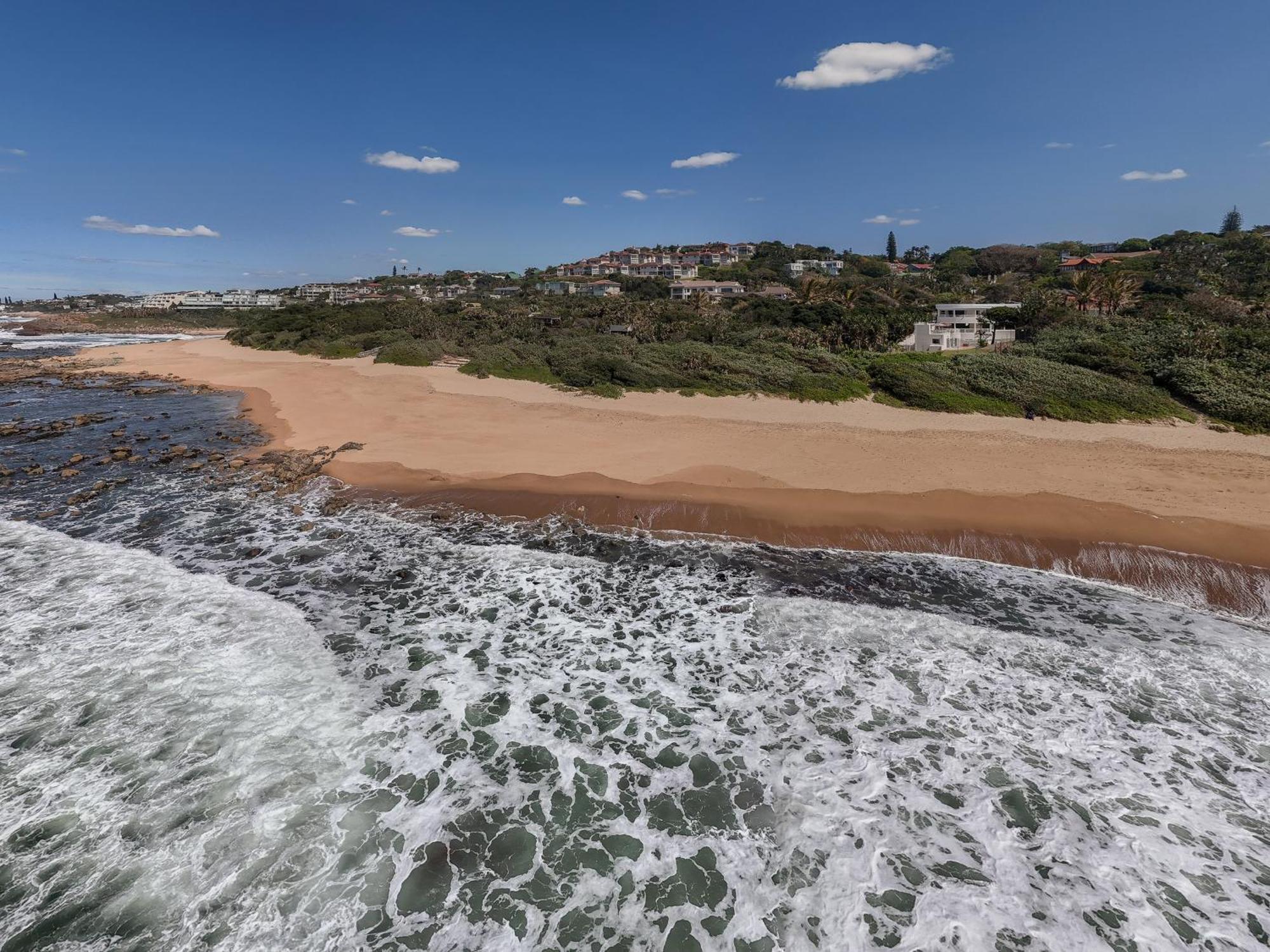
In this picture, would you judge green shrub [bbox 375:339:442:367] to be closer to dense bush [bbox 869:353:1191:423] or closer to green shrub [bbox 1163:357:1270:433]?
dense bush [bbox 869:353:1191:423]

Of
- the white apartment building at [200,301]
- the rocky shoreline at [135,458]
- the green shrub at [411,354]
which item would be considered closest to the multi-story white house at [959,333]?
the green shrub at [411,354]

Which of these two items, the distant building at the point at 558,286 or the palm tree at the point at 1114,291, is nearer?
the palm tree at the point at 1114,291

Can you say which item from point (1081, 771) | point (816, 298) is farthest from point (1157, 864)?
point (816, 298)

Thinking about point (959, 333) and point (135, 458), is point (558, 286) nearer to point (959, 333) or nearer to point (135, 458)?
point (959, 333)

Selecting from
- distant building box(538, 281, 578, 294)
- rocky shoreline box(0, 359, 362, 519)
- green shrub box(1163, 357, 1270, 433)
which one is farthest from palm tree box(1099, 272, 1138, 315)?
distant building box(538, 281, 578, 294)

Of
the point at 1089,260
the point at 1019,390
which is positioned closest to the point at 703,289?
the point at 1089,260

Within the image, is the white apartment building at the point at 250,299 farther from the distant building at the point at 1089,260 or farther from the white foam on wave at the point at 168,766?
the distant building at the point at 1089,260

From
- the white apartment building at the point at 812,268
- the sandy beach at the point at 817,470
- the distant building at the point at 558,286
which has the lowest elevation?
the sandy beach at the point at 817,470
